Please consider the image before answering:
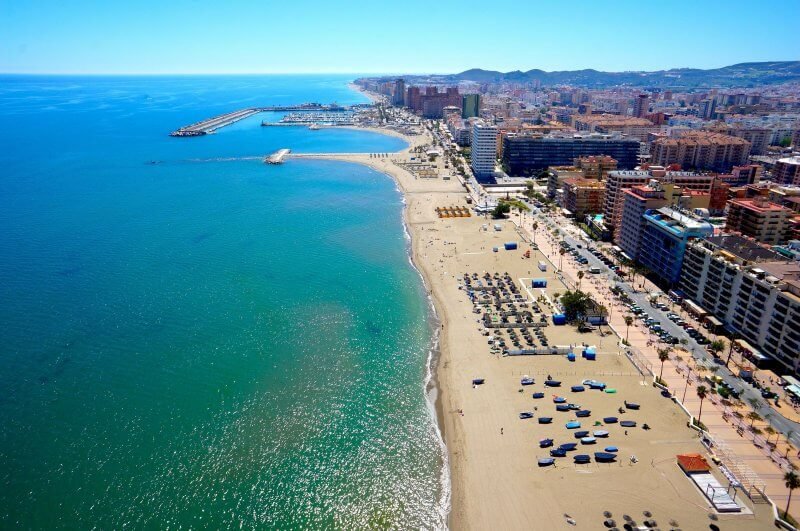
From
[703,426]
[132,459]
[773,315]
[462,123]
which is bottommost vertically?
[132,459]

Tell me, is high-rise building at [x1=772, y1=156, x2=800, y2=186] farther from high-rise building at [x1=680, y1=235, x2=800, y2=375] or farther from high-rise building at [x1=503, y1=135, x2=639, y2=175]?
high-rise building at [x1=680, y1=235, x2=800, y2=375]

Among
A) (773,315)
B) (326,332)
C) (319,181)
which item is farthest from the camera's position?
(319,181)

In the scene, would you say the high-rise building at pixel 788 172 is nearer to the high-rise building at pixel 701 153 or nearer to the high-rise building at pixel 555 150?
the high-rise building at pixel 701 153

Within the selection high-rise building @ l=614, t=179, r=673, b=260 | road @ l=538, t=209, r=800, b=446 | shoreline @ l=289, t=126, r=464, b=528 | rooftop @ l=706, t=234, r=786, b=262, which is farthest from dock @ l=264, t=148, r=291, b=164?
rooftop @ l=706, t=234, r=786, b=262

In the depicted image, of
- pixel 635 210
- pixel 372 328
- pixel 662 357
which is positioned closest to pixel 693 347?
pixel 662 357

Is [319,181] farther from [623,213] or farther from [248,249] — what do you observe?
[623,213]

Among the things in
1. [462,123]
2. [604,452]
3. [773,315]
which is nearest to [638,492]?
[604,452]
